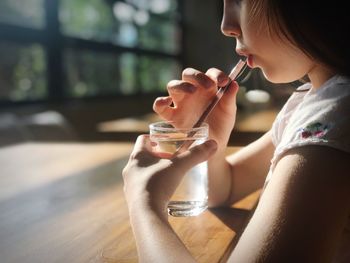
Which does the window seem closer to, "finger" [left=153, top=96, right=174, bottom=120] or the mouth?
"finger" [left=153, top=96, right=174, bottom=120]

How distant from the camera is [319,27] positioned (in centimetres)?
57

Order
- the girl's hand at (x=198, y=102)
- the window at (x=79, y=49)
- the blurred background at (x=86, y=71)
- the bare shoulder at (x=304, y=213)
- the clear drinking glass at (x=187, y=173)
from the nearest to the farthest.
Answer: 1. the bare shoulder at (x=304, y=213)
2. the clear drinking glass at (x=187, y=173)
3. the girl's hand at (x=198, y=102)
4. the blurred background at (x=86, y=71)
5. the window at (x=79, y=49)

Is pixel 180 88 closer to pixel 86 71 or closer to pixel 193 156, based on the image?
pixel 193 156

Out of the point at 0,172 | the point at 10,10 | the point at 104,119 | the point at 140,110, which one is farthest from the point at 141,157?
the point at 140,110

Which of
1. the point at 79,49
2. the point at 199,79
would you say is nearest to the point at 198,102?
the point at 199,79

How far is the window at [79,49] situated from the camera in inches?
114

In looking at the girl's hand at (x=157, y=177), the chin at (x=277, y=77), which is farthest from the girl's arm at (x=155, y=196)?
the chin at (x=277, y=77)

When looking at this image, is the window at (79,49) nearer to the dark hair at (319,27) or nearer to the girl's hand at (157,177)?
the girl's hand at (157,177)

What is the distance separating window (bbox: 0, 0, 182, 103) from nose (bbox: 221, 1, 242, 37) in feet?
7.70

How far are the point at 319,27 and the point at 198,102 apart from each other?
0.90 ft

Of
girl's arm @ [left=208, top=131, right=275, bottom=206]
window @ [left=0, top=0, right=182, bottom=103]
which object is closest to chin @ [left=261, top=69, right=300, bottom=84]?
girl's arm @ [left=208, top=131, right=275, bottom=206]

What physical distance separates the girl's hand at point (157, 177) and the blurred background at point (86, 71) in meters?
0.38

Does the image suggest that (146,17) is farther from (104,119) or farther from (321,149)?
(321,149)

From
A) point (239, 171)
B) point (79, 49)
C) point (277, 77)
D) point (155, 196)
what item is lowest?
point (79, 49)
